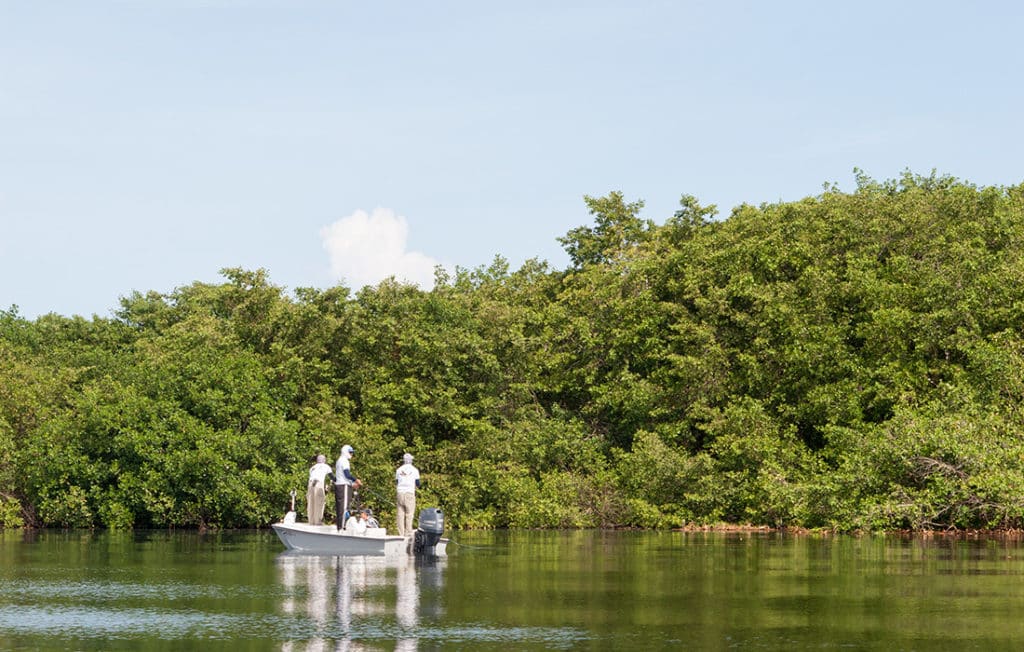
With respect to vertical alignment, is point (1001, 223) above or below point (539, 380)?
above

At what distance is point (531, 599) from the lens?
1945cm

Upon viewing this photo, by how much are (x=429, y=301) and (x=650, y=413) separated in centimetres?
1055

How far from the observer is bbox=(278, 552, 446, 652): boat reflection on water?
1489 centimetres

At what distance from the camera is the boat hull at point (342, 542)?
100ft

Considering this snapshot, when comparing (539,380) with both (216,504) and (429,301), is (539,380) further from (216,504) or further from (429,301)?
(216,504)

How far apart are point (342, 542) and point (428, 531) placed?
2.48 meters

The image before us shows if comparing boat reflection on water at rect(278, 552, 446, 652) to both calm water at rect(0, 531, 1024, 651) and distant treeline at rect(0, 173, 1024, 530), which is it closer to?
calm water at rect(0, 531, 1024, 651)

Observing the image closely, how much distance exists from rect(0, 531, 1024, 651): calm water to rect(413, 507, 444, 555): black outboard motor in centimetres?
76

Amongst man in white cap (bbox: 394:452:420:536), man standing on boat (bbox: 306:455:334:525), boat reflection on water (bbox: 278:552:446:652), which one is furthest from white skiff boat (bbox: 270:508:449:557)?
man in white cap (bbox: 394:452:420:536)

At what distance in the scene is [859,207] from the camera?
178 ft

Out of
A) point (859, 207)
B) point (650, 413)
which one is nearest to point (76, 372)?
point (650, 413)

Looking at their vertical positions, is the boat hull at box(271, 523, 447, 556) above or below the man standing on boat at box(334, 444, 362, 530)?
below

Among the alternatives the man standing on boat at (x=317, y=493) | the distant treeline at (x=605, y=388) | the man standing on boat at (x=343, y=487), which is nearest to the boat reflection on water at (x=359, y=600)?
the man standing on boat at (x=343, y=487)

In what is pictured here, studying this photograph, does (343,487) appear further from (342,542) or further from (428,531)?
(428,531)
